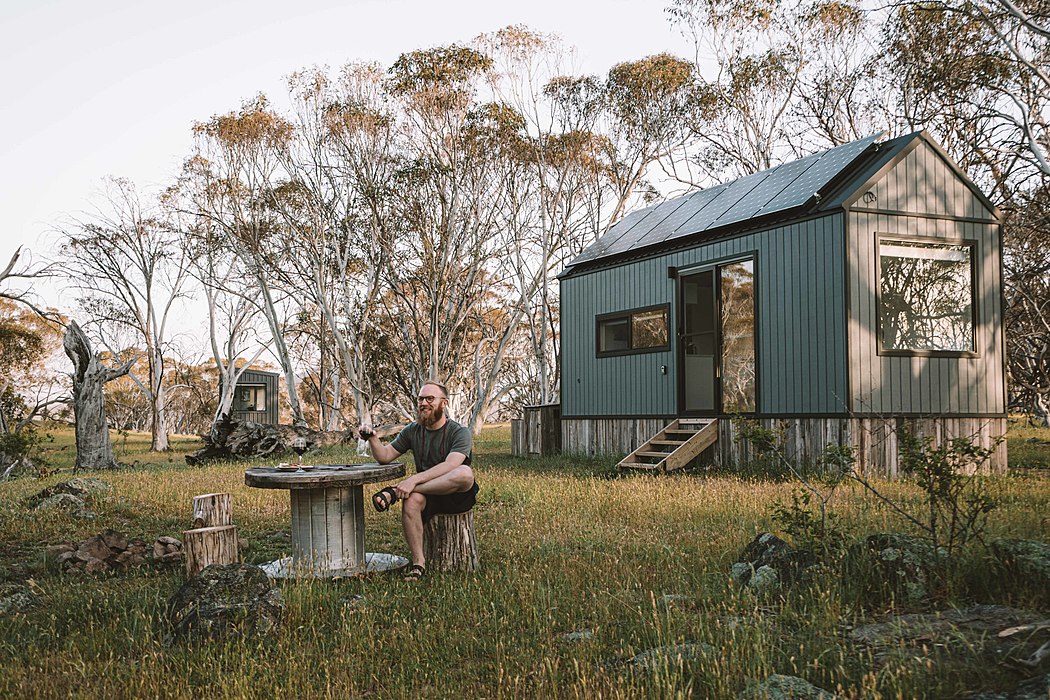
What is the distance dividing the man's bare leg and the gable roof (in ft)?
24.0

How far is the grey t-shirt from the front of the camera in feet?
20.9

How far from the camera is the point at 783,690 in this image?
361 cm

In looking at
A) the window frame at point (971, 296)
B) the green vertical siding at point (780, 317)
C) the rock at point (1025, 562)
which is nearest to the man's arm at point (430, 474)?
the rock at point (1025, 562)

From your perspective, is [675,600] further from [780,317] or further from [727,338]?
[727,338]

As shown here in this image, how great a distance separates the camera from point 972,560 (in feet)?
16.8

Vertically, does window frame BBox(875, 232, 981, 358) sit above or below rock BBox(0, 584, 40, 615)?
above

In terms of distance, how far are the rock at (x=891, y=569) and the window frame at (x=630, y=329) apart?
8.80 meters

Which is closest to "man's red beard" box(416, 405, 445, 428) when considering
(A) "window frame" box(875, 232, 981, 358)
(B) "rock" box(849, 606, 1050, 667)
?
(B) "rock" box(849, 606, 1050, 667)

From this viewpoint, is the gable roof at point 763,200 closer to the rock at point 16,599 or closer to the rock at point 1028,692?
the rock at point 1028,692

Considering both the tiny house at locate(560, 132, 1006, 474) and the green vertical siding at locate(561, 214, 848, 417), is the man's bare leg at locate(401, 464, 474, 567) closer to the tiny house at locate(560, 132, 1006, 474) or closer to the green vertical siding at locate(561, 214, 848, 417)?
the green vertical siding at locate(561, 214, 848, 417)

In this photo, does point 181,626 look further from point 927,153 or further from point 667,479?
point 927,153

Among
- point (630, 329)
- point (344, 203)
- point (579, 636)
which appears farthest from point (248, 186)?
point (579, 636)

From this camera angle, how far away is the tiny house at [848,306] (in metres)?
11.3

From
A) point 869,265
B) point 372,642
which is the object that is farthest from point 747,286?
point 372,642
